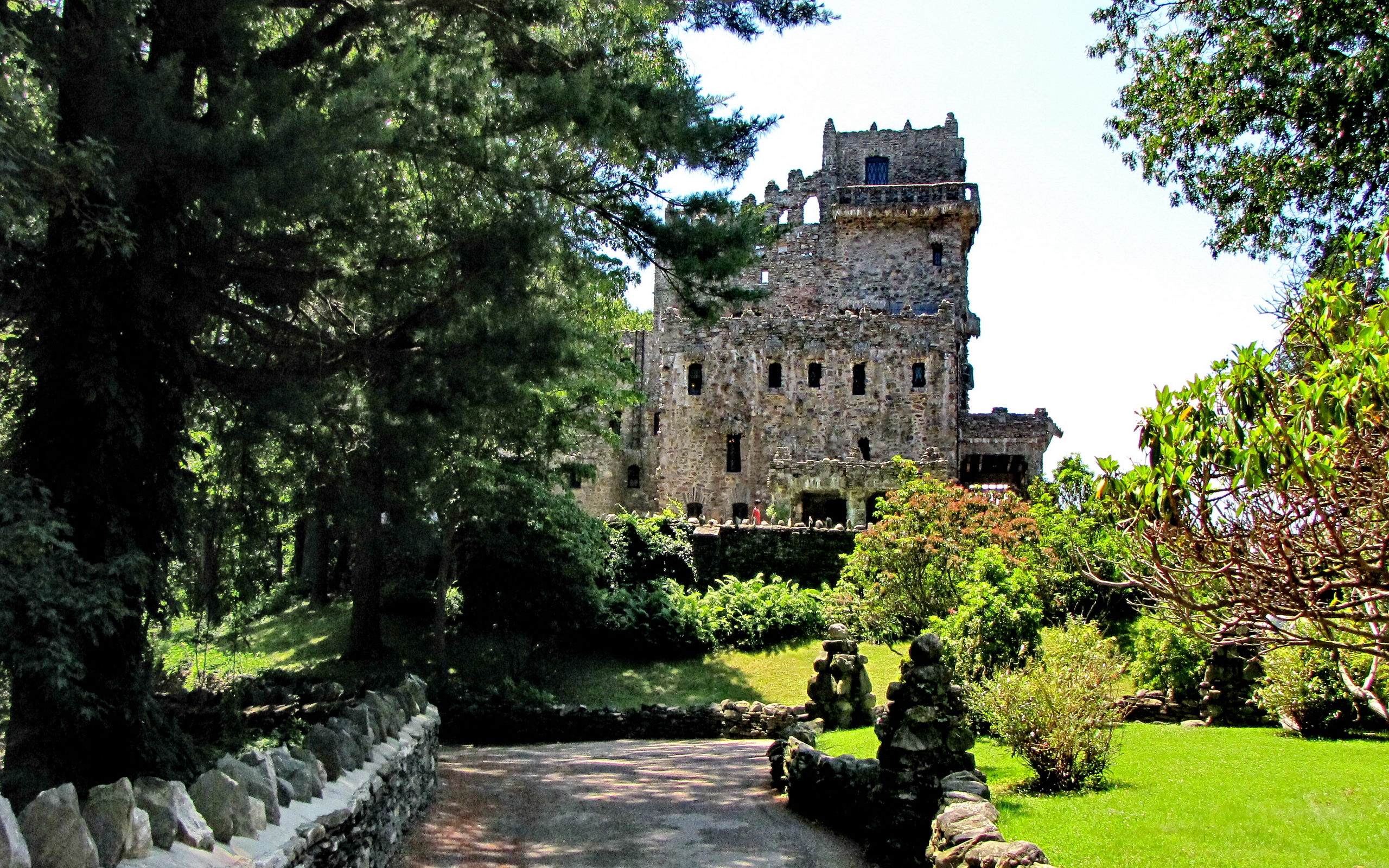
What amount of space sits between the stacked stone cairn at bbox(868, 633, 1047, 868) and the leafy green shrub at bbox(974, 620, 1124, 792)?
43cm

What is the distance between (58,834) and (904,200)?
43567 mm

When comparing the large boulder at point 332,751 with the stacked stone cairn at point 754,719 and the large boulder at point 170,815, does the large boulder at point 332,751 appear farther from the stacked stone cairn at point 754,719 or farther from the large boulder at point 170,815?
the stacked stone cairn at point 754,719

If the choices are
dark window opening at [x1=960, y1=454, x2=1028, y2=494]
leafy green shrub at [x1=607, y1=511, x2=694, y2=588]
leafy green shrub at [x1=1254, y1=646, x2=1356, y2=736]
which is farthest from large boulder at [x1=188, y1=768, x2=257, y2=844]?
dark window opening at [x1=960, y1=454, x2=1028, y2=494]

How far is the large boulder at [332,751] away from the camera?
8039mm

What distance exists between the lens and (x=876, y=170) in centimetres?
4844

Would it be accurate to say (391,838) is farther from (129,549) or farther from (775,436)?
(775,436)

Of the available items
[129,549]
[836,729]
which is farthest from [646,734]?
[129,549]

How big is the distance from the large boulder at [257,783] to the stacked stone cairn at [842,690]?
9.85 meters

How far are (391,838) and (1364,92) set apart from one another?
11857 mm

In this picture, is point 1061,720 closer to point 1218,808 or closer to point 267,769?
point 1218,808

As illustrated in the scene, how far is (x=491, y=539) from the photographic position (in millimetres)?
21656

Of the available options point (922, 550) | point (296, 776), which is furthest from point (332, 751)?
point (922, 550)

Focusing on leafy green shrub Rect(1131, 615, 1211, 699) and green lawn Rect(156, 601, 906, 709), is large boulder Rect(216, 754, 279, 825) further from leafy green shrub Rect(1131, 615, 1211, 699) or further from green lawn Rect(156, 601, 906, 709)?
green lawn Rect(156, 601, 906, 709)

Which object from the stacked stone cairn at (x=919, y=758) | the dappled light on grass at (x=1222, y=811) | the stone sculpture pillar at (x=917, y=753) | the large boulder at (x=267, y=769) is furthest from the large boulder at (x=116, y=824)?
the stone sculpture pillar at (x=917, y=753)
